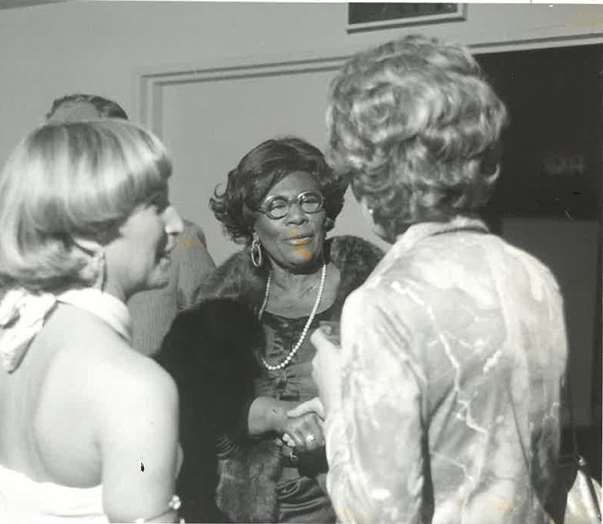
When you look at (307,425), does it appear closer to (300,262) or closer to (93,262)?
(300,262)

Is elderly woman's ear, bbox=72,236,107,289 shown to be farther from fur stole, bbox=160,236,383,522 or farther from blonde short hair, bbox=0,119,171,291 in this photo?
fur stole, bbox=160,236,383,522

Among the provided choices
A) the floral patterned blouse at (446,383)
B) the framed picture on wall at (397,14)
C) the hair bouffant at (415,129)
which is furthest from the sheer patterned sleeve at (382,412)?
the framed picture on wall at (397,14)

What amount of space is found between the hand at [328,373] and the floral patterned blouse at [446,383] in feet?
0.12

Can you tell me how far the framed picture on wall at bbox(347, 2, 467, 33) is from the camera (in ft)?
3.33

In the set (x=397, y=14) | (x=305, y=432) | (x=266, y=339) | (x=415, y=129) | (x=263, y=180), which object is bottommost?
(x=305, y=432)

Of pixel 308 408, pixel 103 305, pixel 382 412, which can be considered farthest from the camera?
pixel 308 408

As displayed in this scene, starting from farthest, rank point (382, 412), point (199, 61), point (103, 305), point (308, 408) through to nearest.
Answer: point (199, 61), point (308, 408), point (103, 305), point (382, 412)

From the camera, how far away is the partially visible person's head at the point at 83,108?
110 cm

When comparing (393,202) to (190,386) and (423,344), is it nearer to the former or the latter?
(423,344)

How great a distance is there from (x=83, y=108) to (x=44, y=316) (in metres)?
0.40

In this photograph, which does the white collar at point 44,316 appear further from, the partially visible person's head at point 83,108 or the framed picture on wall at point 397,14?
the framed picture on wall at point 397,14

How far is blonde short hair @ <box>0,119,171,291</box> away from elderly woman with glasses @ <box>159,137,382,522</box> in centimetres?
26

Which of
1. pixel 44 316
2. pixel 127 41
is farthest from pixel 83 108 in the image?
pixel 44 316

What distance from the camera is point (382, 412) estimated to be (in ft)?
2.33
